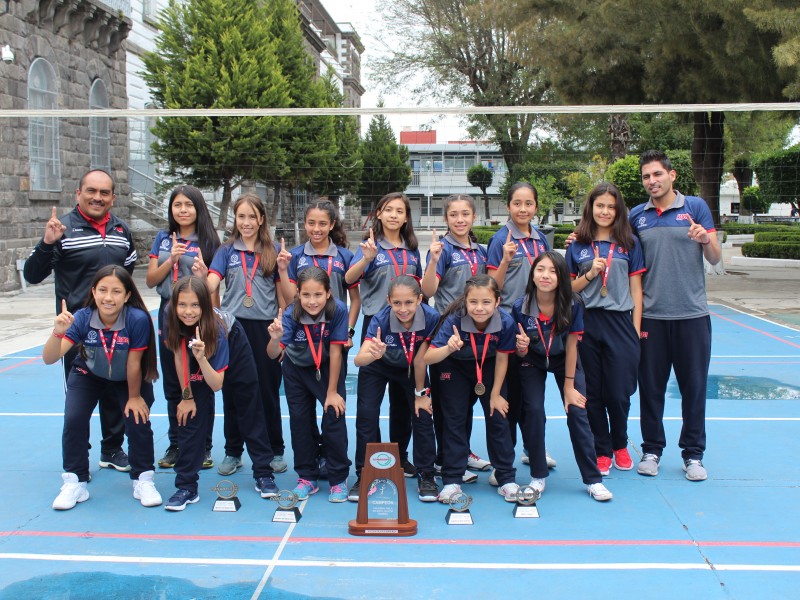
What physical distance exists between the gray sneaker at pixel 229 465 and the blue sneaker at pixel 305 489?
0.48 meters

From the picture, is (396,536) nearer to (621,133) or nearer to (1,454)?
(1,454)

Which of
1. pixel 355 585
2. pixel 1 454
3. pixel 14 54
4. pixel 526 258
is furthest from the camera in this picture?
pixel 14 54

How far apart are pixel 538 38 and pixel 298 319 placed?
45.7 ft

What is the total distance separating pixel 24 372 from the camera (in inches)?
287

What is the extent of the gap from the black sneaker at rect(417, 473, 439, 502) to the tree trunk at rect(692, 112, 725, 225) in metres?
13.7

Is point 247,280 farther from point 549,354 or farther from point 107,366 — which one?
point 549,354

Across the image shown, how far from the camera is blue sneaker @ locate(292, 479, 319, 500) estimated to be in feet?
13.1

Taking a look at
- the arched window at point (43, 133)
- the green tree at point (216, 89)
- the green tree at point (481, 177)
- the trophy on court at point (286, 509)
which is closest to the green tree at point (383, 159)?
the green tree at point (481, 177)

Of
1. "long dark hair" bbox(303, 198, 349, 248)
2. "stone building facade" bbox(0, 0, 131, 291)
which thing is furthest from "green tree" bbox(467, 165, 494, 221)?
"long dark hair" bbox(303, 198, 349, 248)

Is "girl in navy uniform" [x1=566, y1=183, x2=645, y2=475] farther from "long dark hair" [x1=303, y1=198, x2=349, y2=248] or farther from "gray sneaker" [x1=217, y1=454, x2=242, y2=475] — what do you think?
"gray sneaker" [x1=217, y1=454, x2=242, y2=475]

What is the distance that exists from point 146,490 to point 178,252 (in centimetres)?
123

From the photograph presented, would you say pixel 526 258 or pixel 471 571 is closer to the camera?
pixel 471 571

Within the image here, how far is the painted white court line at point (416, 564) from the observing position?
320cm

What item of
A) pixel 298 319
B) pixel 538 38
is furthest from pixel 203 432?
pixel 538 38
